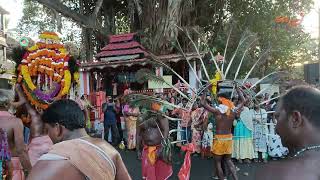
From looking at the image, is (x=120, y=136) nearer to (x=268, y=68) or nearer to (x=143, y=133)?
(x=143, y=133)

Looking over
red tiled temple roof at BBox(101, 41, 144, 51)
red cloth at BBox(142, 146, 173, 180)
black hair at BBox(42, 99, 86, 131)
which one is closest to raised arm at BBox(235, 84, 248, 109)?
red cloth at BBox(142, 146, 173, 180)

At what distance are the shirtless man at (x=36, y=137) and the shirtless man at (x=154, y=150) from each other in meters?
1.55

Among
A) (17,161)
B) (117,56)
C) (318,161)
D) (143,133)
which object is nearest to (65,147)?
(318,161)

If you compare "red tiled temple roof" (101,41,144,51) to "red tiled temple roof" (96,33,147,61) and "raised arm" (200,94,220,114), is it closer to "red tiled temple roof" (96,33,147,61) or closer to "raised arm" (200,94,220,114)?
"red tiled temple roof" (96,33,147,61)

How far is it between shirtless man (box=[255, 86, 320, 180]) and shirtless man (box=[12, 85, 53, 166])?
3.25 metres

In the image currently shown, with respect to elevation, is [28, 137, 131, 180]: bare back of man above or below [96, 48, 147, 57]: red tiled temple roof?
below

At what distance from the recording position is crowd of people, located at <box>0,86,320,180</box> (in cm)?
169

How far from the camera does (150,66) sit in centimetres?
1323

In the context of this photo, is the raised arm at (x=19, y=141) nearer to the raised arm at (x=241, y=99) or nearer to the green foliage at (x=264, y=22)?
the raised arm at (x=241, y=99)

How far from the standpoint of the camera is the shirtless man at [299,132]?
1557 millimetres

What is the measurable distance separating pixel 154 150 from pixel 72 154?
3689mm

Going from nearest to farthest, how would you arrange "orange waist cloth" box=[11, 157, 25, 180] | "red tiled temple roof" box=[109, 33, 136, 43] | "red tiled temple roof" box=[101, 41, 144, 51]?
"orange waist cloth" box=[11, 157, 25, 180]
"red tiled temple roof" box=[101, 41, 144, 51]
"red tiled temple roof" box=[109, 33, 136, 43]

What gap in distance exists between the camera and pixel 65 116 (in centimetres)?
224

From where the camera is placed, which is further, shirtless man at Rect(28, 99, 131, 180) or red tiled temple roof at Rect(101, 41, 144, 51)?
red tiled temple roof at Rect(101, 41, 144, 51)
